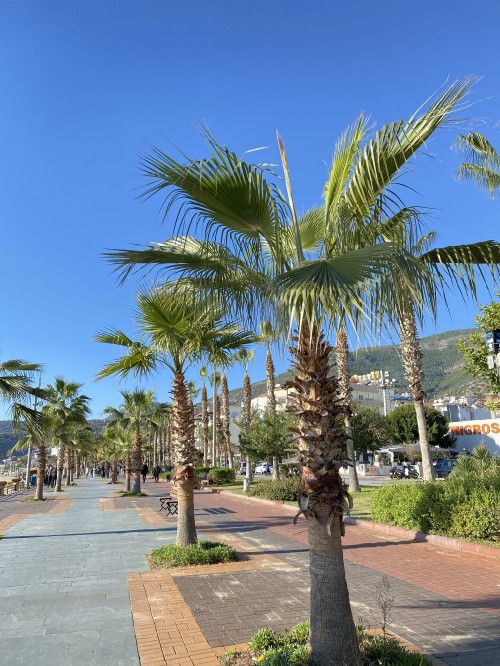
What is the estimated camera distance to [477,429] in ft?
158

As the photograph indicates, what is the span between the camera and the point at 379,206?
5.01 metres

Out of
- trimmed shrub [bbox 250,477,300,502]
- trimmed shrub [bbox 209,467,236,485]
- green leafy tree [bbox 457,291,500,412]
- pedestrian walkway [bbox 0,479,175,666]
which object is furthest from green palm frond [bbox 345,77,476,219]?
trimmed shrub [bbox 209,467,236,485]

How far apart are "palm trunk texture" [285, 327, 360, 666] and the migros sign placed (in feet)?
145

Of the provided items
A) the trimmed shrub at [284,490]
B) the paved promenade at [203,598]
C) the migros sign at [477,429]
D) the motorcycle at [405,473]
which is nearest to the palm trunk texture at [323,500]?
the paved promenade at [203,598]

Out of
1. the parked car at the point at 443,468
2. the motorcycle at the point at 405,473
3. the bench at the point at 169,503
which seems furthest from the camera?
the motorcycle at the point at 405,473

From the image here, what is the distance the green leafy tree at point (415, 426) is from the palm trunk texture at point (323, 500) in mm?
43709

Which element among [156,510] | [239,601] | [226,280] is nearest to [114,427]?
[156,510]

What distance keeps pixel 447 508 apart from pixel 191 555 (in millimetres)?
5198

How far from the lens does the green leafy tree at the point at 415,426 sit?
46.7m

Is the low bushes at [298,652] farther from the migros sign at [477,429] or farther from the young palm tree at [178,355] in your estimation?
the migros sign at [477,429]

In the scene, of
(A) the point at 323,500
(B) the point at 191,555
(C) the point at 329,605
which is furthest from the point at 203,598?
(A) the point at 323,500

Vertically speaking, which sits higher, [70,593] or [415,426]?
[415,426]

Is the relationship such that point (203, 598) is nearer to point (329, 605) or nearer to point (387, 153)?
point (329, 605)

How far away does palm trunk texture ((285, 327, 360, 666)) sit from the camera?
411 cm
